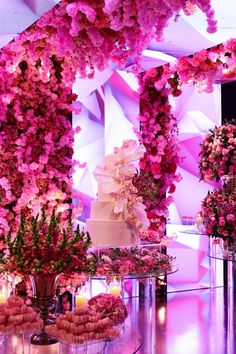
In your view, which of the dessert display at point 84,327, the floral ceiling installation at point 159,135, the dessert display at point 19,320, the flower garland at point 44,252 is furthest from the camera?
the floral ceiling installation at point 159,135

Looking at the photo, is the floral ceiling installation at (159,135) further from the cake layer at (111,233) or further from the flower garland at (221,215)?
the cake layer at (111,233)

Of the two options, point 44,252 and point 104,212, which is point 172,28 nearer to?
point 104,212

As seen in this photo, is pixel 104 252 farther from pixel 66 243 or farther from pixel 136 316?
pixel 66 243

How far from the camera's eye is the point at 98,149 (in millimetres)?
7555

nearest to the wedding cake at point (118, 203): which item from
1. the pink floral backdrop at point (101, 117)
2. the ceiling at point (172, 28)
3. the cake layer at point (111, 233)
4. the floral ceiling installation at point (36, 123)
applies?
the cake layer at point (111, 233)

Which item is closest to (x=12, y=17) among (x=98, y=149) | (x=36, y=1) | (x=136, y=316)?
(x=36, y=1)

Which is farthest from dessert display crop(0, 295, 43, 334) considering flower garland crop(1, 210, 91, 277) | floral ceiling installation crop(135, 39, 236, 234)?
floral ceiling installation crop(135, 39, 236, 234)

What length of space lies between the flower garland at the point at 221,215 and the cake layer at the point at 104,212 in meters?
1.80

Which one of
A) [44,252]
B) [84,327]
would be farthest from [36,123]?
[84,327]

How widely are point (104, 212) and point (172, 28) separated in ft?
7.47

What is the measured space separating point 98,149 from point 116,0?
3.99m

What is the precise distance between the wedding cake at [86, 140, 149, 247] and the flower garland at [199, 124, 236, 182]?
298cm

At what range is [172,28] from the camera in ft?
18.8

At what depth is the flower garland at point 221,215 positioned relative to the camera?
236 inches
